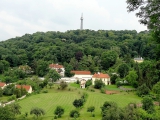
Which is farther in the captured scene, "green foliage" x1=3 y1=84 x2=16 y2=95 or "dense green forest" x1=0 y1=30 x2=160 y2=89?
"dense green forest" x1=0 y1=30 x2=160 y2=89

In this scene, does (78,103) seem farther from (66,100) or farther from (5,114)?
(5,114)

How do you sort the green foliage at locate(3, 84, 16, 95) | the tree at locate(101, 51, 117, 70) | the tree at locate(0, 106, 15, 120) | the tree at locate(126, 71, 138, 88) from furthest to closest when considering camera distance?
the tree at locate(101, 51, 117, 70) < the tree at locate(126, 71, 138, 88) < the green foliage at locate(3, 84, 16, 95) < the tree at locate(0, 106, 15, 120)

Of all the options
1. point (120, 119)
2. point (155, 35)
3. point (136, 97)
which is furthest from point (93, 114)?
point (155, 35)

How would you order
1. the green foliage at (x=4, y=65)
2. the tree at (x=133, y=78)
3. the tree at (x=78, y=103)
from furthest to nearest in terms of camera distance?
the green foliage at (x=4, y=65), the tree at (x=133, y=78), the tree at (x=78, y=103)

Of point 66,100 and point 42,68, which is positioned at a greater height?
point 42,68

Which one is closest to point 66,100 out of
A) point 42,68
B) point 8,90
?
point 8,90

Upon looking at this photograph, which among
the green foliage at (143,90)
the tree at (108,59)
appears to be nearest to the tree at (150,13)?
the green foliage at (143,90)

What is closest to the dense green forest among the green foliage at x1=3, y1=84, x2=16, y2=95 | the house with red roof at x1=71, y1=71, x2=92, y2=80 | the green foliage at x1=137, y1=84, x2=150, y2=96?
the house with red roof at x1=71, y1=71, x2=92, y2=80

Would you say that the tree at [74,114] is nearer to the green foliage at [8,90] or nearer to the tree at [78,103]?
the tree at [78,103]

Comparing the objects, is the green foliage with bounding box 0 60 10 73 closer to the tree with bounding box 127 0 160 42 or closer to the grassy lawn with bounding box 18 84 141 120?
the grassy lawn with bounding box 18 84 141 120
